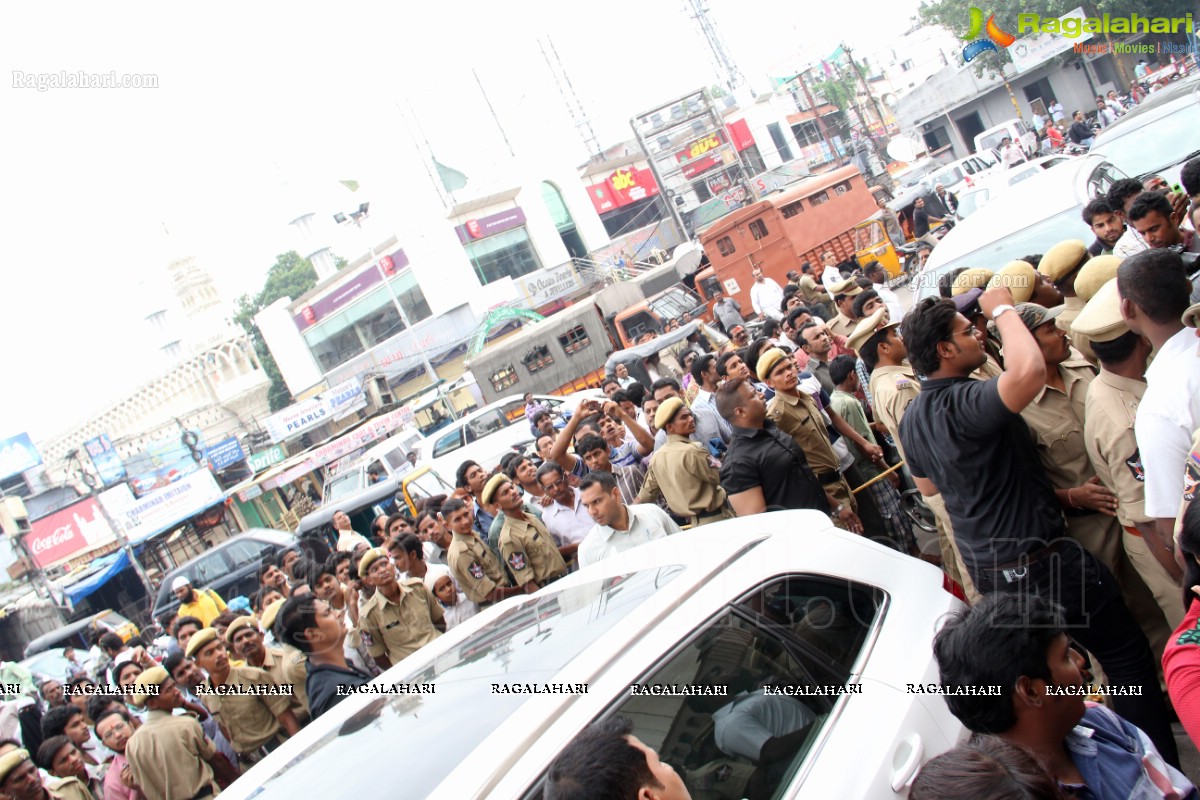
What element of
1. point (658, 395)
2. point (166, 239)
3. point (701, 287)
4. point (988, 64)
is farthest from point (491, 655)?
point (166, 239)

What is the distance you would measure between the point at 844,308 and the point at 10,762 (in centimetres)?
755

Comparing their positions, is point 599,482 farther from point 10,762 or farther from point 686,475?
point 10,762

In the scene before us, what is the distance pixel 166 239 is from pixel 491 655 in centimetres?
7110

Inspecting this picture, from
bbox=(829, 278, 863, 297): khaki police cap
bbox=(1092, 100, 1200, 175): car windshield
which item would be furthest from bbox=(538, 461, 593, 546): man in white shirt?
bbox=(1092, 100, 1200, 175): car windshield

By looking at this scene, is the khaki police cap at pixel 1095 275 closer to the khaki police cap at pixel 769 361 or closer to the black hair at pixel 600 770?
the khaki police cap at pixel 769 361

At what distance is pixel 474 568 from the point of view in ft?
17.6

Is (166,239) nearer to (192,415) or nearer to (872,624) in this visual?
(192,415)

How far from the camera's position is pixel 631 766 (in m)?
1.74

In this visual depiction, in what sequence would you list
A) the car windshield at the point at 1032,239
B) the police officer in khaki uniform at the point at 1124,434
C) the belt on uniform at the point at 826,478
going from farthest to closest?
the car windshield at the point at 1032,239 < the belt on uniform at the point at 826,478 < the police officer in khaki uniform at the point at 1124,434

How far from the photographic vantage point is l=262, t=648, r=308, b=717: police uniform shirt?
4.93m

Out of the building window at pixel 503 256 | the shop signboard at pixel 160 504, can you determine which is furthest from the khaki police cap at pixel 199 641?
the building window at pixel 503 256

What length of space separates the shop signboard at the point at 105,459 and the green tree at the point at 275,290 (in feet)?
64.5

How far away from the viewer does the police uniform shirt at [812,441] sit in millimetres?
4793

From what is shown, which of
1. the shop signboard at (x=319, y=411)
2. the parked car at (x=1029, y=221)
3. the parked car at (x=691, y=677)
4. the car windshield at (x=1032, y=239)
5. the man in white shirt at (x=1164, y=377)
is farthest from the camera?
the shop signboard at (x=319, y=411)
